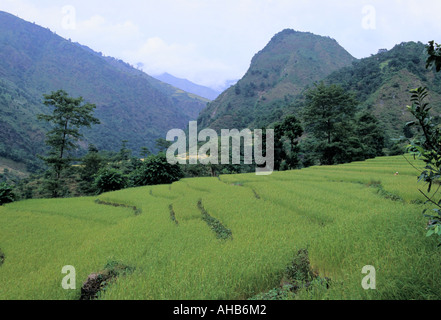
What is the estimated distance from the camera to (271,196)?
791cm

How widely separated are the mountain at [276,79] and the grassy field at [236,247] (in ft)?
239

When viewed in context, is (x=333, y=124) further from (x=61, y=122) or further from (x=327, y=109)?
(x=61, y=122)

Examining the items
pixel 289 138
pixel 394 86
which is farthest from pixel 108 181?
pixel 394 86

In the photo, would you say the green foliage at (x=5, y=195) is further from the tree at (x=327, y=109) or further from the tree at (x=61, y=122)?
the tree at (x=327, y=109)

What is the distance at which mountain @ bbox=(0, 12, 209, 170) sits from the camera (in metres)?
95.3

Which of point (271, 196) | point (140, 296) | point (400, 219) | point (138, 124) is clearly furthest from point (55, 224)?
point (138, 124)

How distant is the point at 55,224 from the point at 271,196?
746 cm

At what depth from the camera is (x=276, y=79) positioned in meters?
109

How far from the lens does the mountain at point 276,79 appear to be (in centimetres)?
8519

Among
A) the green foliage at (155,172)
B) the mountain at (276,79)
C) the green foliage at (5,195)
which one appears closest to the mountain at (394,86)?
the mountain at (276,79)

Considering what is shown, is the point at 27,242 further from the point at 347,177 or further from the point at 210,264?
the point at 347,177

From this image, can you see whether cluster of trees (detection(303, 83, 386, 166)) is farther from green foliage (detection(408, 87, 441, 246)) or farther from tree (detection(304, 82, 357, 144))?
green foliage (detection(408, 87, 441, 246))

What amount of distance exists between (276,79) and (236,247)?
117 metres

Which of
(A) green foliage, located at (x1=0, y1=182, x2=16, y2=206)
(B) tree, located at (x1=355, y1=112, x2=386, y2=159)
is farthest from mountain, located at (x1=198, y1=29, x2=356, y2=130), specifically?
(A) green foliage, located at (x1=0, y1=182, x2=16, y2=206)
